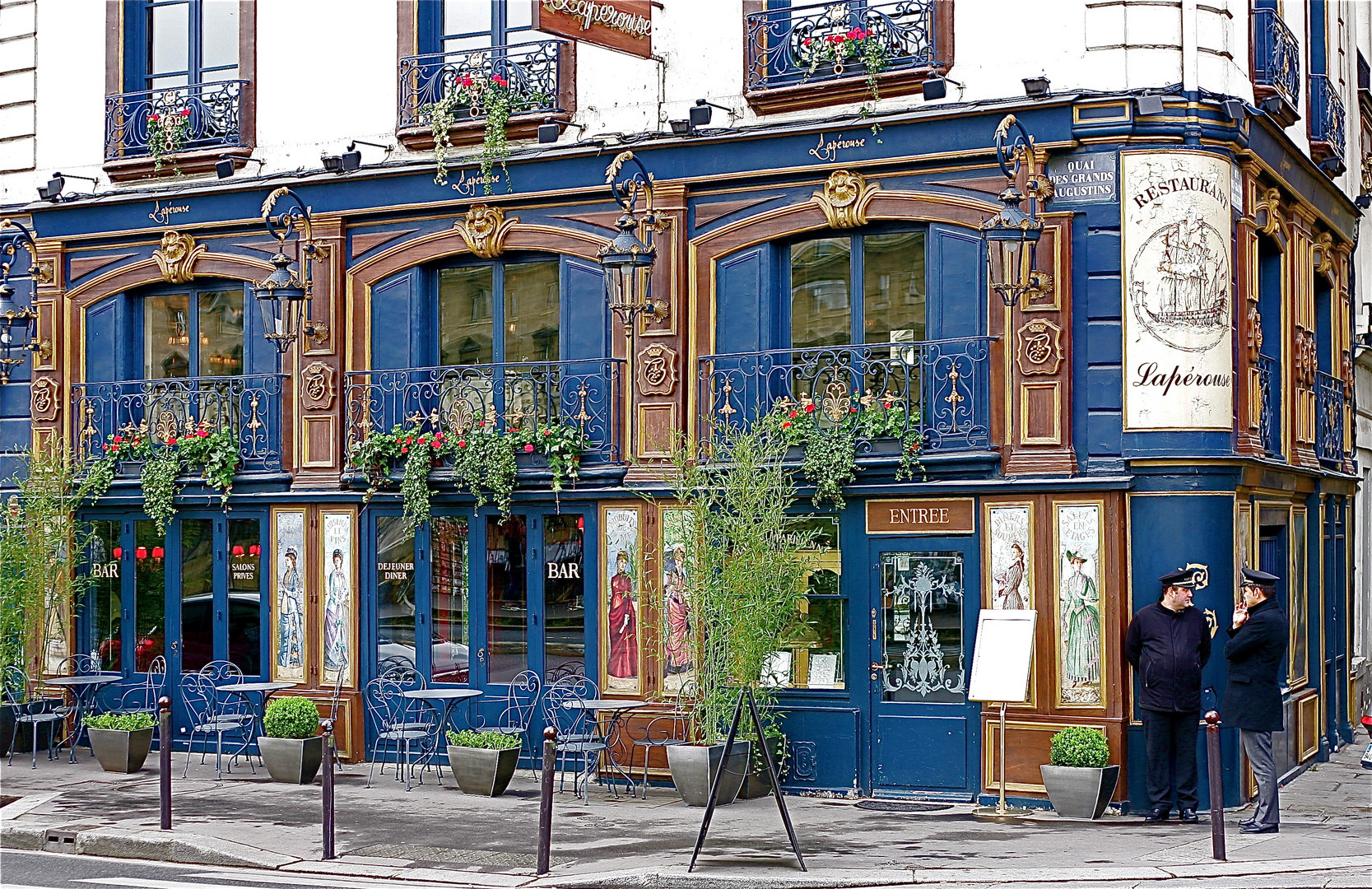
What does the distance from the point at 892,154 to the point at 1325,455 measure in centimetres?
596

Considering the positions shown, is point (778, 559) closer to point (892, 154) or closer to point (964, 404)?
point (964, 404)

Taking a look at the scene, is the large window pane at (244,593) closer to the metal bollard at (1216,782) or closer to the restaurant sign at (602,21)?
the restaurant sign at (602,21)

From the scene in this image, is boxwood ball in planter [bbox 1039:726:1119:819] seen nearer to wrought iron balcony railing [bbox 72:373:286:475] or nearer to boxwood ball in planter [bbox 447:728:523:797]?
boxwood ball in planter [bbox 447:728:523:797]

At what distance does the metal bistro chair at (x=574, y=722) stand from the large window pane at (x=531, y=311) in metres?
2.98

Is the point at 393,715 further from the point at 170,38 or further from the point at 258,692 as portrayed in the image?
the point at 170,38

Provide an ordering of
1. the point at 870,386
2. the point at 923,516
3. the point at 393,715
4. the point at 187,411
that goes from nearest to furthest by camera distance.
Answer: the point at 923,516, the point at 870,386, the point at 393,715, the point at 187,411

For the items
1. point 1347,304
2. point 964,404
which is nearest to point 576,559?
point 964,404

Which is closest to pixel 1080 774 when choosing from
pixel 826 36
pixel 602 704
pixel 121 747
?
pixel 602 704

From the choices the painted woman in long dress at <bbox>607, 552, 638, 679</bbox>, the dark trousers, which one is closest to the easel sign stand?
the dark trousers

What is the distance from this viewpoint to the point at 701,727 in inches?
563

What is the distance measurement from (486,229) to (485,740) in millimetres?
4679

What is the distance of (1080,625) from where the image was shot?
14.0m

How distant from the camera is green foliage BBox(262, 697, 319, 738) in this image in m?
15.5

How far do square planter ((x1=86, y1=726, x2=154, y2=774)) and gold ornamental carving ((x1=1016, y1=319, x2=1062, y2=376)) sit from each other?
846 cm
